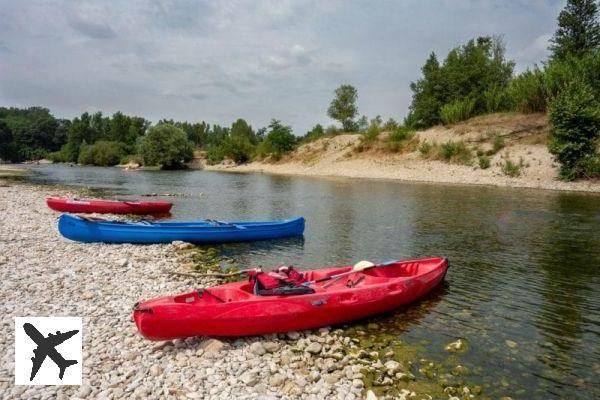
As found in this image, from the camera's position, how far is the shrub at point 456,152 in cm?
5198

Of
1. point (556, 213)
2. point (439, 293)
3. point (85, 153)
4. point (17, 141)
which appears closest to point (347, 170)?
point (556, 213)

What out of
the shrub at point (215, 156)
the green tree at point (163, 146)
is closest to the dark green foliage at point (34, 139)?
the green tree at point (163, 146)

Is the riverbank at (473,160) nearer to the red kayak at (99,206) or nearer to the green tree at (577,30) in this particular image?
the green tree at (577,30)

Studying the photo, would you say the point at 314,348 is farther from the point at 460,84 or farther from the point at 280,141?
the point at 280,141

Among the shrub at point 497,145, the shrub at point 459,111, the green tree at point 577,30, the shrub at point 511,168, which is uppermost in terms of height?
the green tree at point 577,30

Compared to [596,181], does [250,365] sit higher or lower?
lower

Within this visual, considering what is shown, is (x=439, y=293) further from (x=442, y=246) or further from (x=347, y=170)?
(x=347, y=170)

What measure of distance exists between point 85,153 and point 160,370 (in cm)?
12617

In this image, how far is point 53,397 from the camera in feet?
21.4

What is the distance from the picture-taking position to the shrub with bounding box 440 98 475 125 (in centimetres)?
6034

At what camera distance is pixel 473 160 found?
50.7 meters

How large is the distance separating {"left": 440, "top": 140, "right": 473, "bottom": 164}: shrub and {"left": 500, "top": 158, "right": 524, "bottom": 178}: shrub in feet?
19.0

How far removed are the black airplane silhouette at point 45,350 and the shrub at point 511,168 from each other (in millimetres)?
45750

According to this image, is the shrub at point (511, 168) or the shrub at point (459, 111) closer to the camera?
the shrub at point (511, 168)
